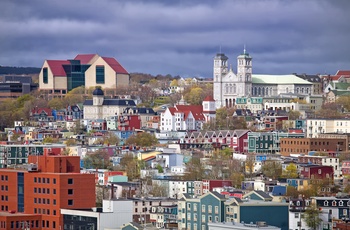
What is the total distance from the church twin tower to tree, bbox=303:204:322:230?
3846 inches

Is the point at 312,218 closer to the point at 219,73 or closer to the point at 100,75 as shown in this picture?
the point at 219,73

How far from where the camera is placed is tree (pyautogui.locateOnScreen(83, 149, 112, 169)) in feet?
381

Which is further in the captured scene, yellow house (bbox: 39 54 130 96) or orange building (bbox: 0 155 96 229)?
yellow house (bbox: 39 54 130 96)

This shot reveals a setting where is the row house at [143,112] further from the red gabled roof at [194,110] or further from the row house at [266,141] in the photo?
the row house at [266,141]

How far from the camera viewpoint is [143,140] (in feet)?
447

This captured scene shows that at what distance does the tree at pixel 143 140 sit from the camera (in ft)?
444

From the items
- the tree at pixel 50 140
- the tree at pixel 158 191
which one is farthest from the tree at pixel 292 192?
the tree at pixel 50 140

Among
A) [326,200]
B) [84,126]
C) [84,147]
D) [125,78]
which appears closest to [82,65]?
[125,78]

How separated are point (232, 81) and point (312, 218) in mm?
101991

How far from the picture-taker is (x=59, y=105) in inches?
7032

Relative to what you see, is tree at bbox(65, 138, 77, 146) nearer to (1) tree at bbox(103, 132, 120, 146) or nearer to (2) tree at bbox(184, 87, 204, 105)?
(1) tree at bbox(103, 132, 120, 146)

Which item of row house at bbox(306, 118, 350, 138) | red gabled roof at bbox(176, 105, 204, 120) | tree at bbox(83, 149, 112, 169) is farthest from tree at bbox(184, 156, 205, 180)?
red gabled roof at bbox(176, 105, 204, 120)

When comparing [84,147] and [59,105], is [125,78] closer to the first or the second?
[59,105]

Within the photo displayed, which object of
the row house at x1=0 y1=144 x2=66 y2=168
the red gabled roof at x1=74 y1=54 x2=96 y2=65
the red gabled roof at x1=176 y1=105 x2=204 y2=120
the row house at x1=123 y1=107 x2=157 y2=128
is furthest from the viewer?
the red gabled roof at x1=74 y1=54 x2=96 y2=65
